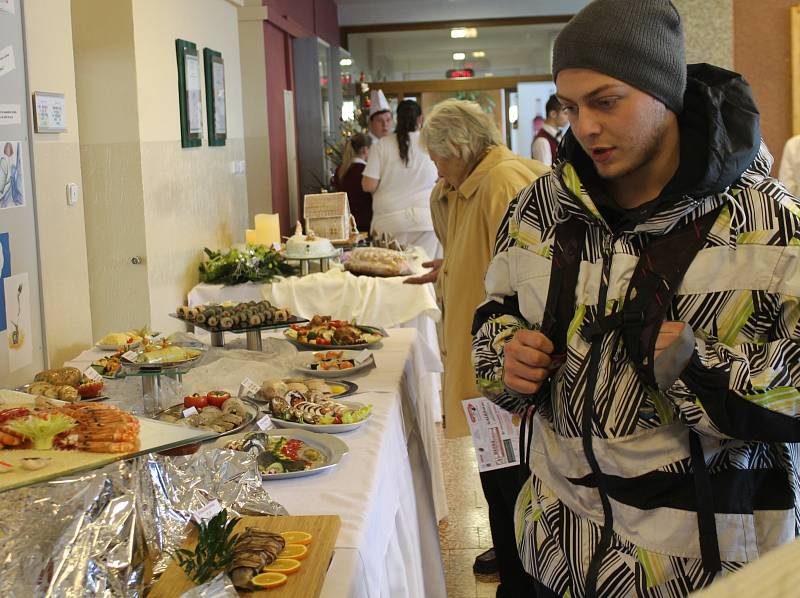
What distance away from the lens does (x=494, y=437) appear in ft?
7.25

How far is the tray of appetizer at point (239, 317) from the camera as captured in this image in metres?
2.90

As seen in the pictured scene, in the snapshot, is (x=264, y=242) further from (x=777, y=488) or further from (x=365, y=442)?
(x=777, y=488)

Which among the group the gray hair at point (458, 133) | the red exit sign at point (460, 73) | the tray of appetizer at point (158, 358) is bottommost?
the tray of appetizer at point (158, 358)

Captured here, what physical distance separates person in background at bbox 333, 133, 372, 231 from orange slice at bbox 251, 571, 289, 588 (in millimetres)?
6665

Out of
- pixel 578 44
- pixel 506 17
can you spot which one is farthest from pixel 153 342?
pixel 506 17

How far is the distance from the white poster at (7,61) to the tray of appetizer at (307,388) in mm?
1188

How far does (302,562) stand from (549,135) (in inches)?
301

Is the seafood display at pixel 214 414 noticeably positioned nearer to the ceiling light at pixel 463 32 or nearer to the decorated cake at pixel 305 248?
the decorated cake at pixel 305 248

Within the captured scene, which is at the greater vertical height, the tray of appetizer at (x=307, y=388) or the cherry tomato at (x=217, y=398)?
the cherry tomato at (x=217, y=398)

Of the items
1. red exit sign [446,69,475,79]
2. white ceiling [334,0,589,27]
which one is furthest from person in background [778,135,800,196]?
red exit sign [446,69,475,79]

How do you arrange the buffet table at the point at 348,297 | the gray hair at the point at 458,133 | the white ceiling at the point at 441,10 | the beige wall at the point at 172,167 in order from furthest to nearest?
1. the white ceiling at the point at 441,10
2. the buffet table at the point at 348,297
3. the beige wall at the point at 172,167
4. the gray hair at the point at 458,133

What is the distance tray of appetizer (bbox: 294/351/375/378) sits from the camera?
8.87 ft

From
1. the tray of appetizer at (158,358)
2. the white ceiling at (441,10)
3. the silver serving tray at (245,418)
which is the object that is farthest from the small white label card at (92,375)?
the white ceiling at (441,10)

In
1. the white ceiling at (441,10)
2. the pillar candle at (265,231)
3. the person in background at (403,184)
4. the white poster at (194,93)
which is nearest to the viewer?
the white poster at (194,93)
